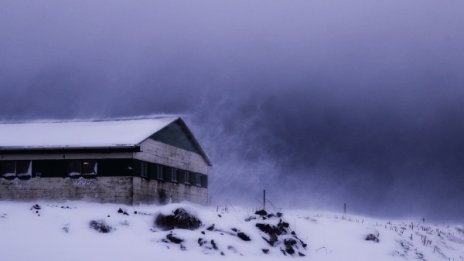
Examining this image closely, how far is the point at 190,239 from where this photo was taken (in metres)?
23.5

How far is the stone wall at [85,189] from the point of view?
3372 cm

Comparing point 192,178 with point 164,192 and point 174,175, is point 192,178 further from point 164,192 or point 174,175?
point 164,192

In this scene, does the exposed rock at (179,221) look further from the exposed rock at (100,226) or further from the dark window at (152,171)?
the dark window at (152,171)

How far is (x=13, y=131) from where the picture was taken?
131ft

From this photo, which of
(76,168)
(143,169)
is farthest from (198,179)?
(76,168)

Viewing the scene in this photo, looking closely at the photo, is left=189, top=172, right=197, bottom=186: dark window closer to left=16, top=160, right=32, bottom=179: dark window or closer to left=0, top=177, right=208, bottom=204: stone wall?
left=0, top=177, right=208, bottom=204: stone wall

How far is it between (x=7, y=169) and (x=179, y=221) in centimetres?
1521

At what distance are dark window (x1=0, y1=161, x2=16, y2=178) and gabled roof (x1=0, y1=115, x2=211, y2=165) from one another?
0.94 m

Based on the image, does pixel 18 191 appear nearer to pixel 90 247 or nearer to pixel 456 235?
pixel 90 247

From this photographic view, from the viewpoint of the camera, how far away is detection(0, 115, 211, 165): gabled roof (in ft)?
113

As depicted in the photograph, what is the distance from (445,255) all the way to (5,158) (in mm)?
25841

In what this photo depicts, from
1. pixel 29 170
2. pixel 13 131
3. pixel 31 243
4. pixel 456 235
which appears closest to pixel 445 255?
pixel 456 235

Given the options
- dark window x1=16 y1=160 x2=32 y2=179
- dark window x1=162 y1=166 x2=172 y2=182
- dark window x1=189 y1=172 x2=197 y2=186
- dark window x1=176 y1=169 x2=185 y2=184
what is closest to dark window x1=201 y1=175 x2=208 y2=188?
dark window x1=189 y1=172 x2=197 y2=186

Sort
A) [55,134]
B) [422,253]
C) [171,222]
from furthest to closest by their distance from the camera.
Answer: [55,134]
[422,253]
[171,222]
